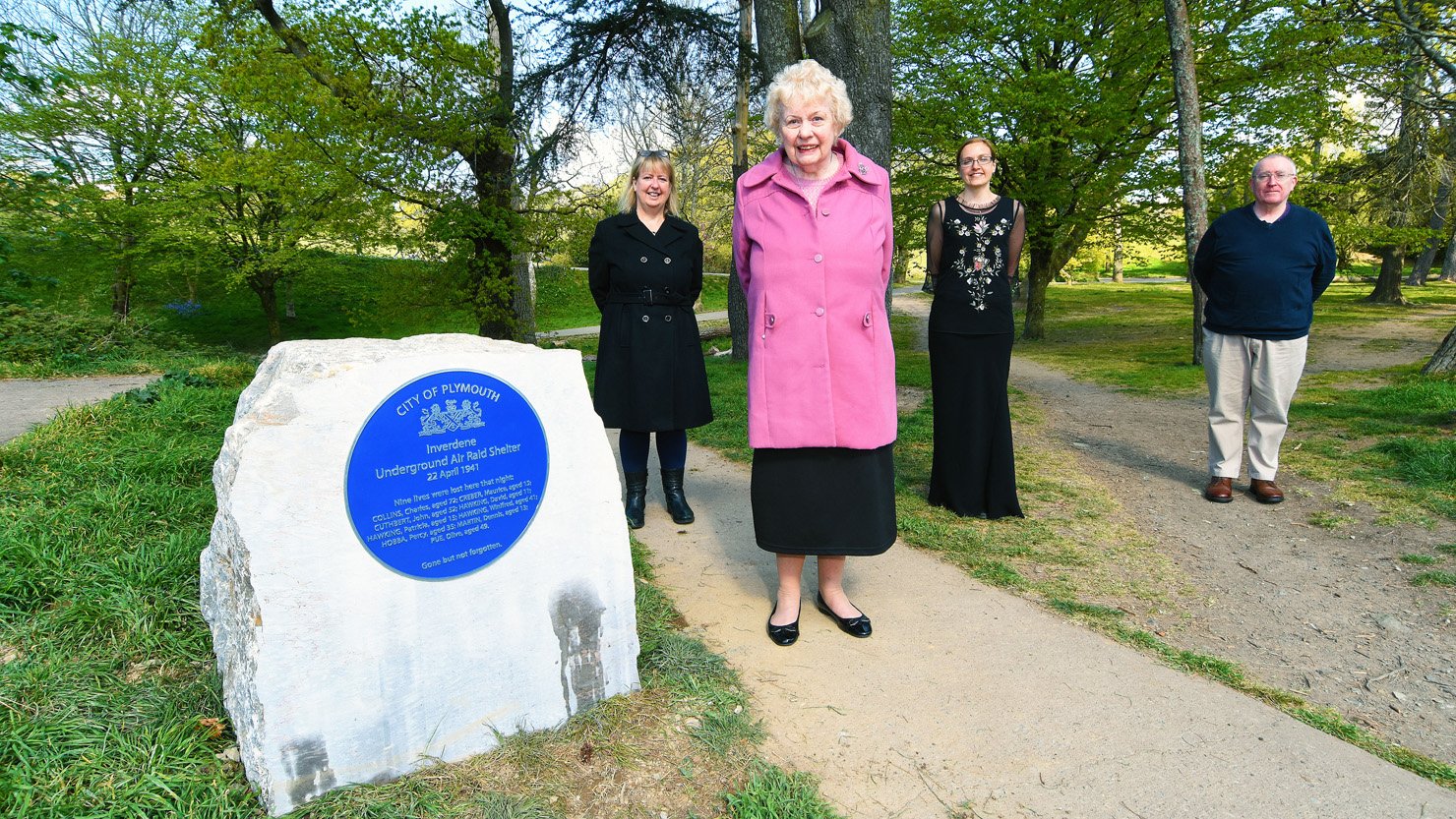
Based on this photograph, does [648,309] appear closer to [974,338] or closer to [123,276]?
[974,338]

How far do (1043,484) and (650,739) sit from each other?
150 inches

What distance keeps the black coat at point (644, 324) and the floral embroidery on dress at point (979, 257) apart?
147cm

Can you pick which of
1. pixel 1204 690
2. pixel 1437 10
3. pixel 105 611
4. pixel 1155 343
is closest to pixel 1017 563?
pixel 1204 690

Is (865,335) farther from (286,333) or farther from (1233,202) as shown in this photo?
(286,333)

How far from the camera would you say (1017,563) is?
3873 millimetres

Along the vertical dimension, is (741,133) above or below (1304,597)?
above

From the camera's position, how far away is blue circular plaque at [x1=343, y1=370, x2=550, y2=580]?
2.09 meters

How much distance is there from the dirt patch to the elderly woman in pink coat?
1.44 m

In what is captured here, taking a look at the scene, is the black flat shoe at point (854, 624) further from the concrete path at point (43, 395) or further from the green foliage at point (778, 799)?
the concrete path at point (43, 395)

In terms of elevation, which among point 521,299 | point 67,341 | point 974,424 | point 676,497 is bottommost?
point 676,497

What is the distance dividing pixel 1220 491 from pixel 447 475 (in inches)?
188

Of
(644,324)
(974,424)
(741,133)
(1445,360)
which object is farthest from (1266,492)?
(741,133)

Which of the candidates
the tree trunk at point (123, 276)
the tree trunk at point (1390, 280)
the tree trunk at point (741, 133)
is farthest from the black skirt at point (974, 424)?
the tree trunk at point (1390, 280)

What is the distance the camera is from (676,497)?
455cm
